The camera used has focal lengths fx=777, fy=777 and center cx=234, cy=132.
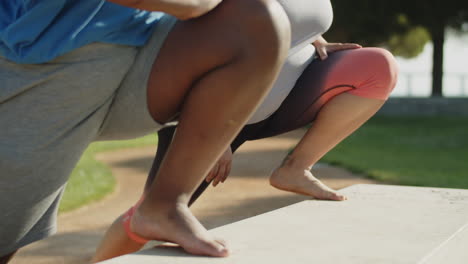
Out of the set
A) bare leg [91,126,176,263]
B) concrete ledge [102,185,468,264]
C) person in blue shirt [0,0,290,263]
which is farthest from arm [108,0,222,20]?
bare leg [91,126,176,263]

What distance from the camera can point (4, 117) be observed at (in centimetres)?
176

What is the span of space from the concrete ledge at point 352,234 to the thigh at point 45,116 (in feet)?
0.93

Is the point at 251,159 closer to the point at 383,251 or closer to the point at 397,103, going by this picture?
the point at 383,251

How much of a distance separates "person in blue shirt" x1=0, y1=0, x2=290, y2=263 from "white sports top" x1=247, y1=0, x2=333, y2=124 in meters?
0.62

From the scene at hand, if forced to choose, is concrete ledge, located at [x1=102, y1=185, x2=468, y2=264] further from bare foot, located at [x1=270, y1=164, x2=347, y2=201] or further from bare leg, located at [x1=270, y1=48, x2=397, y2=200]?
bare leg, located at [x1=270, y1=48, x2=397, y2=200]

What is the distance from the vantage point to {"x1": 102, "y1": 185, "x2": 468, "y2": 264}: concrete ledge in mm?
1733

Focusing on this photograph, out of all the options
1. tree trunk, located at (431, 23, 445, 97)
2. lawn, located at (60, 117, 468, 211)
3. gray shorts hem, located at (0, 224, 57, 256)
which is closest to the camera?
gray shorts hem, located at (0, 224, 57, 256)

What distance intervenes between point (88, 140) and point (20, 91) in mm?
195

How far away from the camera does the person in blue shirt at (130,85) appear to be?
1.71 metres

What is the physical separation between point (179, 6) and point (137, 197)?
4230 millimetres

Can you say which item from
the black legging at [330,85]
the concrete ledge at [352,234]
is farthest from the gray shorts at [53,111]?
the black legging at [330,85]

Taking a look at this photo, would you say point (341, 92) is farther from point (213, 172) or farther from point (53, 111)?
point (53, 111)

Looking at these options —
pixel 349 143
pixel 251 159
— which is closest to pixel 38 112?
pixel 251 159

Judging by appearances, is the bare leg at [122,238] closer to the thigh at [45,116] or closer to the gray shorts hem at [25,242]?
the gray shorts hem at [25,242]
